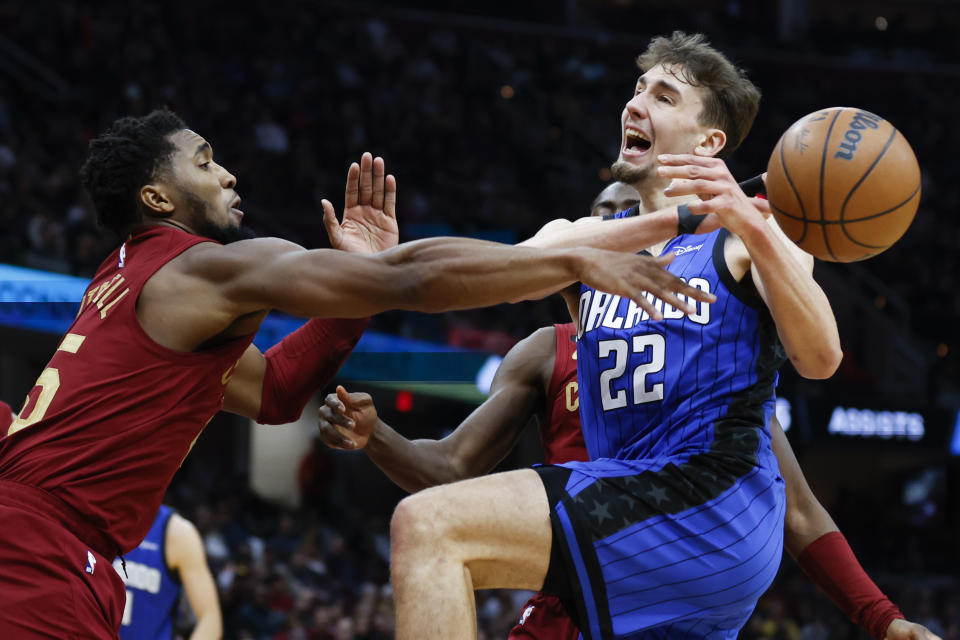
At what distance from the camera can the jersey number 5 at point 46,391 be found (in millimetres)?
3346

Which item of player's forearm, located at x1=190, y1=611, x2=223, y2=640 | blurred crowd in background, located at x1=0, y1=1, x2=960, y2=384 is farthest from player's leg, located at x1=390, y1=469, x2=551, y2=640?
blurred crowd in background, located at x1=0, y1=1, x2=960, y2=384

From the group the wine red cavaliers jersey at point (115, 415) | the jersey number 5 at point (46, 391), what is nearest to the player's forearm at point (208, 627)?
the wine red cavaliers jersey at point (115, 415)

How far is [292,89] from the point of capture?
16.1 metres

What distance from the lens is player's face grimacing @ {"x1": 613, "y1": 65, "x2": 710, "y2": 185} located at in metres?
3.83

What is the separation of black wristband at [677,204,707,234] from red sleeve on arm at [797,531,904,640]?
1.36 metres

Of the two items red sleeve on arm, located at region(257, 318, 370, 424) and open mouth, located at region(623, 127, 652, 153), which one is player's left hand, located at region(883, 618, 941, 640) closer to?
open mouth, located at region(623, 127, 652, 153)

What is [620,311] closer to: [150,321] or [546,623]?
[546,623]

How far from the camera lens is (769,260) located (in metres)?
3.09

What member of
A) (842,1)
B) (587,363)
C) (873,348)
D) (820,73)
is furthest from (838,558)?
(842,1)

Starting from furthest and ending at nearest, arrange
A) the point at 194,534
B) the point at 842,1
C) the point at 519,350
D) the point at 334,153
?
the point at 842,1 → the point at 334,153 → the point at 194,534 → the point at 519,350

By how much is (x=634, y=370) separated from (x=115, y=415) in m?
1.48

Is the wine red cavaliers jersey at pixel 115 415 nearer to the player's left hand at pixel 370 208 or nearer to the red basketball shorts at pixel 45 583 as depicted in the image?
the red basketball shorts at pixel 45 583

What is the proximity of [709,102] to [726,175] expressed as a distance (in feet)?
2.88

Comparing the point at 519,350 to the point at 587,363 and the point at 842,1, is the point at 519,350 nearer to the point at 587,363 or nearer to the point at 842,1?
the point at 587,363
